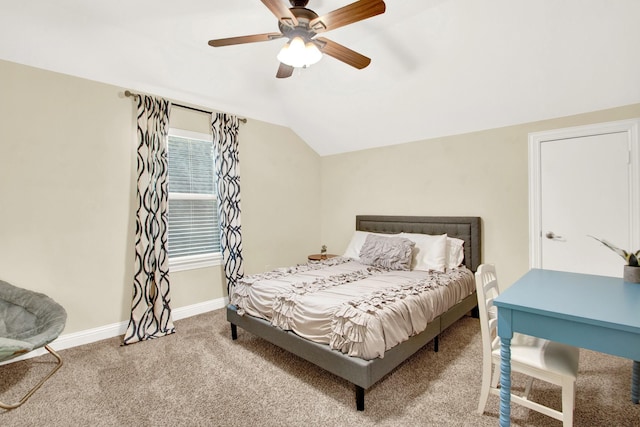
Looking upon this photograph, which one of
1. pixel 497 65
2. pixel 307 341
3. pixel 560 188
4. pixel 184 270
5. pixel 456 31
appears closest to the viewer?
pixel 307 341

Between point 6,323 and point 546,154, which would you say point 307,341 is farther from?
point 546,154

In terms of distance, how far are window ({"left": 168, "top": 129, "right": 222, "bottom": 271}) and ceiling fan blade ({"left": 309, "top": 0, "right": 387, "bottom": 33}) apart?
7.44ft

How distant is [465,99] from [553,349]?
2.43m

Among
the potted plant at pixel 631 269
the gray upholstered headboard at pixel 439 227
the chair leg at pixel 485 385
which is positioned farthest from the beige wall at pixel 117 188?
the chair leg at pixel 485 385

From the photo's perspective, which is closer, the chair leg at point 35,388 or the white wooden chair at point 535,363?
the white wooden chair at point 535,363

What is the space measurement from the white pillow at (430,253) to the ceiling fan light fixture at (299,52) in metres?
2.32

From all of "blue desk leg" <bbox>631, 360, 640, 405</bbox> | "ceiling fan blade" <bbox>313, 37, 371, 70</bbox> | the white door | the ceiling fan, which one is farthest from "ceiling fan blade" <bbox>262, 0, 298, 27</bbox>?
"blue desk leg" <bbox>631, 360, 640, 405</bbox>

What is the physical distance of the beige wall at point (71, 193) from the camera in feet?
8.23

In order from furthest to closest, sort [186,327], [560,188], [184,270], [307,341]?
[184,270], [186,327], [560,188], [307,341]

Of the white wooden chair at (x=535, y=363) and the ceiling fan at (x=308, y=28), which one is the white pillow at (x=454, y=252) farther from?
the ceiling fan at (x=308, y=28)

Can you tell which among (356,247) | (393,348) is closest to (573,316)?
(393,348)

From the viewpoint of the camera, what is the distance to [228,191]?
147 inches

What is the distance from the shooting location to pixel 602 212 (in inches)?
108

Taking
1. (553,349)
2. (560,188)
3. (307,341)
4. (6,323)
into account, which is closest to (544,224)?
(560,188)
